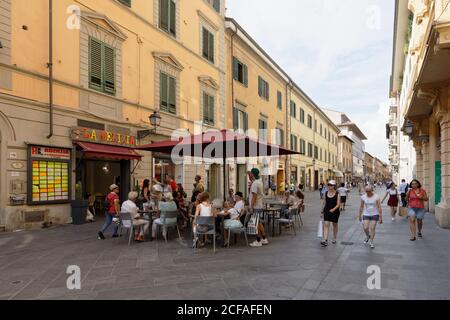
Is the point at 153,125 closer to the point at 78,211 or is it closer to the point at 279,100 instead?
the point at 78,211

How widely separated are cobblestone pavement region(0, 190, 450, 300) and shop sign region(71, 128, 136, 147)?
363 centimetres

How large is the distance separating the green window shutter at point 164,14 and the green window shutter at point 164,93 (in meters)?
2.13

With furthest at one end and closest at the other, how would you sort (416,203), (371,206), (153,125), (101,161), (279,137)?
1. (279,137)
2. (153,125)
3. (101,161)
4. (416,203)
5. (371,206)

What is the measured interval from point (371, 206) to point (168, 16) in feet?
40.8

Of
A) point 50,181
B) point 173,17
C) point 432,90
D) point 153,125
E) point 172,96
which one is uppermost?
point 173,17

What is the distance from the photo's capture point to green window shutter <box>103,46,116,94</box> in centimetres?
1276

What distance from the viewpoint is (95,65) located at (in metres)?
12.4

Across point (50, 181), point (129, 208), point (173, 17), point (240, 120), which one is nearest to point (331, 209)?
point (129, 208)

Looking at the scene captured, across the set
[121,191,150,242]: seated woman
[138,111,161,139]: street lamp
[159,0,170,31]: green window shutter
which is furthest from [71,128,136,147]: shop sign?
[159,0,170,31]: green window shutter

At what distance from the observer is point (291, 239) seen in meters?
8.90

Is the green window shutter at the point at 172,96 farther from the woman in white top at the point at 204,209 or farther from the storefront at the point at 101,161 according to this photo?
the woman in white top at the point at 204,209

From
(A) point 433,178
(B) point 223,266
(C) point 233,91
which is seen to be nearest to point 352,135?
(C) point 233,91

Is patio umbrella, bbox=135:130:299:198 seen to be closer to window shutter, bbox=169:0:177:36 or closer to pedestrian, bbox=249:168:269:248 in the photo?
pedestrian, bbox=249:168:269:248

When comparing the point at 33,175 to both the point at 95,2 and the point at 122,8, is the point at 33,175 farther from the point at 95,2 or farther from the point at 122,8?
the point at 122,8
